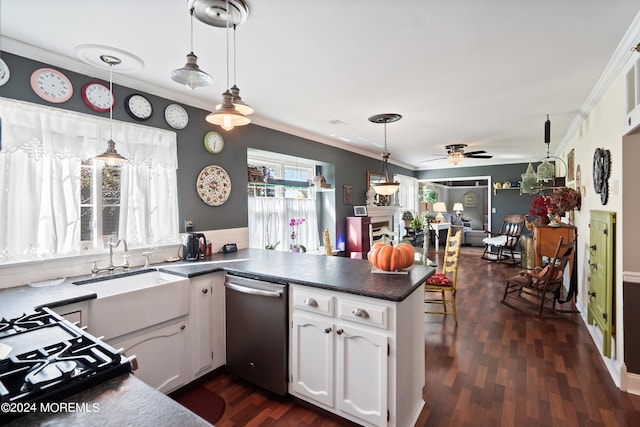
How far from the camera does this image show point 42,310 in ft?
4.91

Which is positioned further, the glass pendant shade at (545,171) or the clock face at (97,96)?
the glass pendant shade at (545,171)

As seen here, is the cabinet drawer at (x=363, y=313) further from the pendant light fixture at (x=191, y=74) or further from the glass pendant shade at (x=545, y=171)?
the glass pendant shade at (x=545, y=171)

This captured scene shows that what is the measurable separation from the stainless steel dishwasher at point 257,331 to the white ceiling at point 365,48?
164cm

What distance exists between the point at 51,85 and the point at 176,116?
922 mm

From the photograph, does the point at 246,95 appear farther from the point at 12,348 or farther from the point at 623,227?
the point at 623,227

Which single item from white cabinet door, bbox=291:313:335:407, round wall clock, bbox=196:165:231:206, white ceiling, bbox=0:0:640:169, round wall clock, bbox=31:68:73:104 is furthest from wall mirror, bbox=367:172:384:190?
round wall clock, bbox=31:68:73:104

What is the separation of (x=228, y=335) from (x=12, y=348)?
4.91ft

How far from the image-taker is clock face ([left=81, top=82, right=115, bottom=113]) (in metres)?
2.34

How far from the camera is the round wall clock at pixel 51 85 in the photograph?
211 centimetres

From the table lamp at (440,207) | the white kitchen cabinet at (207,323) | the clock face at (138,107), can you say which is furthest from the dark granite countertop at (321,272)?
the table lamp at (440,207)

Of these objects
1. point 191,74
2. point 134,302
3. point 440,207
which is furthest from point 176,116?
point 440,207

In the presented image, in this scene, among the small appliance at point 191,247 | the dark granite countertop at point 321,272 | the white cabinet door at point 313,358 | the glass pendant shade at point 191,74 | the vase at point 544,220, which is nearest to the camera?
the glass pendant shade at point 191,74

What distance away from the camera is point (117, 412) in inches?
30.6

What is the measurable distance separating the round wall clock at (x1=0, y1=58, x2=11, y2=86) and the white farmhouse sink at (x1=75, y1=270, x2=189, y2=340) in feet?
4.46
